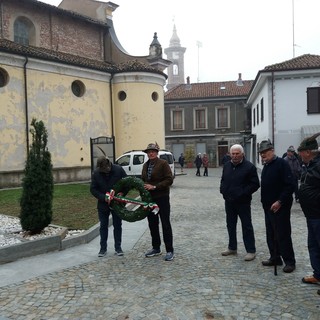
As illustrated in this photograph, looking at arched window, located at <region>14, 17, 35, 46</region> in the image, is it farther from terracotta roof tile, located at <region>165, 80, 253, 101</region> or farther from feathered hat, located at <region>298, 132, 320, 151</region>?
terracotta roof tile, located at <region>165, 80, 253, 101</region>

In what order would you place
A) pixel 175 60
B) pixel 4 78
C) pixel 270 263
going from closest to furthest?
1. pixel 270 263
2. pixel 4 78
3. pixel 175 60

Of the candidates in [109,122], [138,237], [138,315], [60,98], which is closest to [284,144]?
[109,122]

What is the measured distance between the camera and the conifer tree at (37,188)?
7254 mm

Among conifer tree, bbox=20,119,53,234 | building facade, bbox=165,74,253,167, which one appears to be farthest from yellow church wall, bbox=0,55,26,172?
building facade, bbox=165,74,253,167

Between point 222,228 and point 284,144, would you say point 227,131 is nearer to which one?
point 284,144

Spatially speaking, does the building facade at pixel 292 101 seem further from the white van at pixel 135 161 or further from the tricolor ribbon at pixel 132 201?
the tricolor ribbon at pixel 132 201

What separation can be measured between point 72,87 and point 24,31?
13.6ft

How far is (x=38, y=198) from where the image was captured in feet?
23.9

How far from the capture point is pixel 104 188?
6.68m

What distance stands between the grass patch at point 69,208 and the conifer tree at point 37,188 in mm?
736

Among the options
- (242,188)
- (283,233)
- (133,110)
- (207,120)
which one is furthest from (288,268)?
(207,120)

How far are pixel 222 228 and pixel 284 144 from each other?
14158 millimetres

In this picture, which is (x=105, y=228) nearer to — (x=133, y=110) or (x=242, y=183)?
(x=242, y=183)

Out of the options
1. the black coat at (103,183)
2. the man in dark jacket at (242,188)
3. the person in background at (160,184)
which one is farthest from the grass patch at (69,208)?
the man in dark jacket at (242,188)
